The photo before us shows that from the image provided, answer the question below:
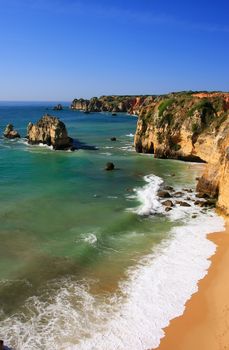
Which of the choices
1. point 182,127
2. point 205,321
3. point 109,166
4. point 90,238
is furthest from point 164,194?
point 182,127

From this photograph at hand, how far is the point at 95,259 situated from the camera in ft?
84.6

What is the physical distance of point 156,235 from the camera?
2981 cm

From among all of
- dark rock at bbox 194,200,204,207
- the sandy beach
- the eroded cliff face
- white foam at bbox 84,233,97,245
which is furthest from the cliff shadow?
the sandy beach

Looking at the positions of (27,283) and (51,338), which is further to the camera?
(27,283)

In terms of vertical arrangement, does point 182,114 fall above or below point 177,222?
above

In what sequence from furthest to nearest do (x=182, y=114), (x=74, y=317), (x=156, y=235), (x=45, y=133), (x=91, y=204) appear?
1. (x=45, y=133)
2. (x=182, y=114)
3. (x=91, y=204)
4. (x=156, y=235)
5. (x=74, y=317)

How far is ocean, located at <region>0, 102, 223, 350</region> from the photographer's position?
1870cm

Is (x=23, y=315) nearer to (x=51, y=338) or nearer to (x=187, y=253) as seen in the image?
(x=51, y=338)

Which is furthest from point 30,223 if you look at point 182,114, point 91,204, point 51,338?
point 182,114

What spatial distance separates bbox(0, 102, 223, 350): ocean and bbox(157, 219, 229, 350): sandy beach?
0.49m

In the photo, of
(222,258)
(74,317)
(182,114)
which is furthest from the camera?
(182,114)

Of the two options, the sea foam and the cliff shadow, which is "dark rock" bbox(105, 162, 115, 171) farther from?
the sea foam

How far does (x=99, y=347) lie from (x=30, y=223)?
51.8ft

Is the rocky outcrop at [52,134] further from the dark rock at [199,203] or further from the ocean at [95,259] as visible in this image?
the dark rock at [199,203]
